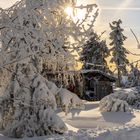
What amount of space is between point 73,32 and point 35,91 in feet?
21.4

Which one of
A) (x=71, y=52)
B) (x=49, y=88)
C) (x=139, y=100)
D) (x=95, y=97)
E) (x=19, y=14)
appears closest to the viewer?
(x=19, y=14)

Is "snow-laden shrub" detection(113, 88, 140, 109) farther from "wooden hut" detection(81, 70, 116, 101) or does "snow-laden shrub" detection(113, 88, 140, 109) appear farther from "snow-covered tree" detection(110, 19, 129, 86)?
"snow-covered tree" detection(110, 19, 129, 86)

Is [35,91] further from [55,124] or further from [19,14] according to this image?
[19,14]

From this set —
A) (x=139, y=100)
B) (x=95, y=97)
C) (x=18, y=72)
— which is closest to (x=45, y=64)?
(x=18, y=72)

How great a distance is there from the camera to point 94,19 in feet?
33.1

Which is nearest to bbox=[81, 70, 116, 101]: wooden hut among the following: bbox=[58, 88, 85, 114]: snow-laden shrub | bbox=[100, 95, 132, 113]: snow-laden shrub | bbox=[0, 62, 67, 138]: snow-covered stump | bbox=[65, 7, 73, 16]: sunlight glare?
bbox=[100, 95, 132, 113]: snow-laden shrub

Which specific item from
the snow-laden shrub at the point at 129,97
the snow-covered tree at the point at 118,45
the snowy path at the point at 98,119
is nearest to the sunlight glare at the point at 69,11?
the snowy path at the point at 98,119

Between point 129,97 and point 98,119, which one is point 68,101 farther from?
point 129,97

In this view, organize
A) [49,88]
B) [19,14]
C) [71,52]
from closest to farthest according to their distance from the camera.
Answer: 1. [19,14]
2. [71,52]
3. [49,88]

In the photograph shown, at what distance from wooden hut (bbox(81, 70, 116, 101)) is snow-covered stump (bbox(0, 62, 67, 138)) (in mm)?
25899

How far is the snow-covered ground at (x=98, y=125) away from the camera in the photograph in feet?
45.0

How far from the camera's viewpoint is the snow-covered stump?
52.5 feet

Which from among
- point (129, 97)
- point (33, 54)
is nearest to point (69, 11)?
point (33, 54)

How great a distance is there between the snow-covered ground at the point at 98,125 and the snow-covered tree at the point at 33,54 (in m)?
0.98
